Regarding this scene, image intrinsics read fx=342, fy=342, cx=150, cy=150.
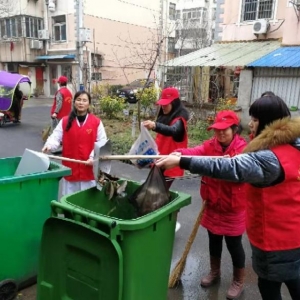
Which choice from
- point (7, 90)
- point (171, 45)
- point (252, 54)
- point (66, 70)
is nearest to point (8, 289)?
point (7, 90)

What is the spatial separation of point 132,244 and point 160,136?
177 cm

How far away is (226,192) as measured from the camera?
93.7 inches

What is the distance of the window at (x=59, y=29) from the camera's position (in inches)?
846

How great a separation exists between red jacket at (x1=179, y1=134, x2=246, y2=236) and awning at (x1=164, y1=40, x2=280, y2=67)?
7526 mm

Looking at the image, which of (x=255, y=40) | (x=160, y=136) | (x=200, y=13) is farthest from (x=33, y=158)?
(x=200, y=13)

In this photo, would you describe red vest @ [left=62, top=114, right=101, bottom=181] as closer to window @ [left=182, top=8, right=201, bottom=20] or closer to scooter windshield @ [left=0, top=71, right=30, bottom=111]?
scooter windshield @ [left=0, top=71, right=30, bottom=111]

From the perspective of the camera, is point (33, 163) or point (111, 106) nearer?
point (33, 163)

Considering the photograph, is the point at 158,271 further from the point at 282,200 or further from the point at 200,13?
the point at 200,13

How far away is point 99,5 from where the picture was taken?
2155 cm

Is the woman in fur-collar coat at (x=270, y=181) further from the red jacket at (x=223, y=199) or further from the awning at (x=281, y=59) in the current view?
the awning at (x=281, y=59)

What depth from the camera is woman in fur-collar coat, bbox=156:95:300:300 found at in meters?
1.65

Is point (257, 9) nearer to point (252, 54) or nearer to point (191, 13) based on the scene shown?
point (252, 54)

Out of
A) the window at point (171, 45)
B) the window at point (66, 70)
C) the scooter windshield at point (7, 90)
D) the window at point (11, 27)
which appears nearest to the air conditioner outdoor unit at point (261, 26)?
the scooter windshield at point (7, 90)

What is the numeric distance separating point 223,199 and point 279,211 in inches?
25.1
